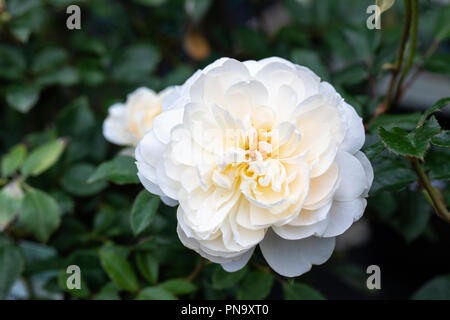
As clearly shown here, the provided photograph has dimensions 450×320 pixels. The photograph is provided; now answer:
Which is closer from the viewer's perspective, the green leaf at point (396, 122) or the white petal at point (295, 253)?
the white petal at point (295, 253)

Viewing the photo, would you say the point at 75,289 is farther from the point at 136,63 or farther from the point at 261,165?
the point at 136,63

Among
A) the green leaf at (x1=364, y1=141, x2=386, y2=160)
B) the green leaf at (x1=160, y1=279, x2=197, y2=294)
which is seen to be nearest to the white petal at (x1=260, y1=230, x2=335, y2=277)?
the green leaf at (x1=364, y1=141, x2=386, y2=160)

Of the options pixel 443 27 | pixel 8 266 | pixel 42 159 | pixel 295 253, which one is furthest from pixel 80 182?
pixel 443 27

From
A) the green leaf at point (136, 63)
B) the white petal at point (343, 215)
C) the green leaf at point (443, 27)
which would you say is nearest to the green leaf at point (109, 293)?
the white petal at point (343, 215)

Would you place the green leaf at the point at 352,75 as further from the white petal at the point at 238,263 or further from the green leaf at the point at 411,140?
the white petal at the point at 238,263

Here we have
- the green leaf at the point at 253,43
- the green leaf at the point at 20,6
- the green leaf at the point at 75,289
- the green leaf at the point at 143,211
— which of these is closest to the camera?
the green leaf at the point at 143,211

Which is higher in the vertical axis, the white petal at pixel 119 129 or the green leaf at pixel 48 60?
the green leaf at pixel 48 60
